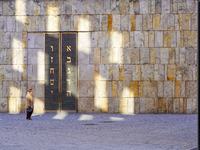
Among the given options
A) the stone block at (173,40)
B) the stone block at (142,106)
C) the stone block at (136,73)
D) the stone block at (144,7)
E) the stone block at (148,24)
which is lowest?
the stone block at (142,106)

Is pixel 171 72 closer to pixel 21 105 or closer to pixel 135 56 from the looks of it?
pixel 135 56

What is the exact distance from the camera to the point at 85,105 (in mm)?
22250

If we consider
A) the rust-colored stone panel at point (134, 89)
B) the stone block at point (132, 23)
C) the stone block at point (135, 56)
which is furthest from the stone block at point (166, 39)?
the rust-colored stone panel at point (134, 89)

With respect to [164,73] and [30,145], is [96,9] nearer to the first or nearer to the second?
[164,73]

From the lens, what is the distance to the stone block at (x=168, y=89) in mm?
22047

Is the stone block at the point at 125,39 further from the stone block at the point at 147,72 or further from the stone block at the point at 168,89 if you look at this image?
the stone block at the point at 168,89

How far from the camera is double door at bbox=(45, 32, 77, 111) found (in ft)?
73.2

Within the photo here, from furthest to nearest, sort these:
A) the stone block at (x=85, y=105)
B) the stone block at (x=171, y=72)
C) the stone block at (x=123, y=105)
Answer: the stone block at (x=85, y=105) → the stone block at (x=123, y=105) → the stone block at (x=171, y=72)

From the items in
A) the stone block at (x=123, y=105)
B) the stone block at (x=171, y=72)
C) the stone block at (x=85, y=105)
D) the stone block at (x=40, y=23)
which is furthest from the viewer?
the stone block at (x=40, y=23)

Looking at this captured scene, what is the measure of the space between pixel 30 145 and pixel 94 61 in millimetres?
13161

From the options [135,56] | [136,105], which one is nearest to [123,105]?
[136,105]

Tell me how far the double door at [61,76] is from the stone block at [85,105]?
35 cm

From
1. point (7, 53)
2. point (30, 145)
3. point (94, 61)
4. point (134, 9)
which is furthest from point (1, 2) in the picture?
point (30, 145)

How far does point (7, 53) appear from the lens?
22469mm
